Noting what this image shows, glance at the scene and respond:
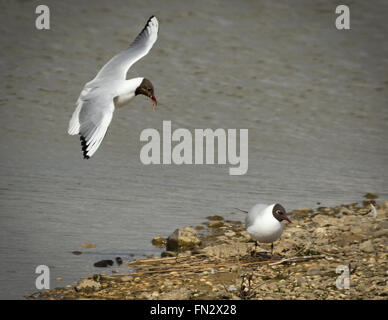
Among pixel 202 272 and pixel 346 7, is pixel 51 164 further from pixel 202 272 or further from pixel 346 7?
pixel 346 7

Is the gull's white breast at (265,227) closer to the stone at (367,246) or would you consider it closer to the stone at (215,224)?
the stone at (367,246)

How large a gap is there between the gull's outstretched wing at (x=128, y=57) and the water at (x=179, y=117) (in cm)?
123

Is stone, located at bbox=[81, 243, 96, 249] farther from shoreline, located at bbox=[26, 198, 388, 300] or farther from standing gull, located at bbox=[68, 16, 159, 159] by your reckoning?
standing gull, located at bbox=[68, 16, 159, 159]

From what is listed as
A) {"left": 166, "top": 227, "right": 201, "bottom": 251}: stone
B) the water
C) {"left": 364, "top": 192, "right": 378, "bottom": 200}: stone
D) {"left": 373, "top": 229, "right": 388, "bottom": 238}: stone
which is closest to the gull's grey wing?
{"left": 166, "top": 227, "right": 201, "bottom": 251}: stone

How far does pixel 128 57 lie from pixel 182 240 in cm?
212

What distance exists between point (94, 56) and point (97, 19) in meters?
1.55

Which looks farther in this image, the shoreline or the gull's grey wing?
the gull's grey wing

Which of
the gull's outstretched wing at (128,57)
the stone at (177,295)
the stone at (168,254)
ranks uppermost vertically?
the gull's outstretched wing at (128,57)

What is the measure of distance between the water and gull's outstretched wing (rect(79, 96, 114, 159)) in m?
0.97

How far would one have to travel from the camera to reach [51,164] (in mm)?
9094

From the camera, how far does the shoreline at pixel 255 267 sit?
6.04 meters

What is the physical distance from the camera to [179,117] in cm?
1057

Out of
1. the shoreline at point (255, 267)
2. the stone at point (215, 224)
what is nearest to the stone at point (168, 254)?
the shoreline at point (255, 267)

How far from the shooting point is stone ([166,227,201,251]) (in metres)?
7.10
